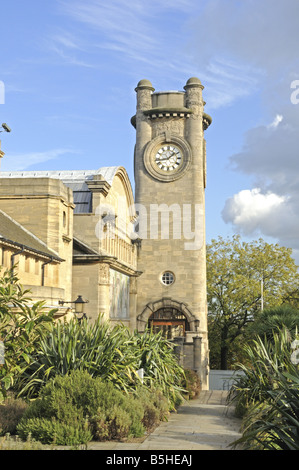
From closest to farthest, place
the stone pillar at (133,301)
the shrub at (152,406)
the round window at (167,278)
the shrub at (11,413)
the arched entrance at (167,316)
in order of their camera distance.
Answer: the shrub at (11,413) → the shrub at (152,406) → the stone pillar at (133,301) → the arched entrance at (167,316) → the round window at (167,278)

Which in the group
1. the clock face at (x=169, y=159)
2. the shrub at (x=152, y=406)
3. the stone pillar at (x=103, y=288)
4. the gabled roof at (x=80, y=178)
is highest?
the clock face at (x=169, y=159)

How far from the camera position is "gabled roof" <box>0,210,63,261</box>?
22.9 m

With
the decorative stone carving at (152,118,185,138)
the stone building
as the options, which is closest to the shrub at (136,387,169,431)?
the stone building

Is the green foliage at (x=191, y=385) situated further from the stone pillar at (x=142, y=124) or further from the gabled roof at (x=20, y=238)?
the stone pillar at (x=142, y=124)

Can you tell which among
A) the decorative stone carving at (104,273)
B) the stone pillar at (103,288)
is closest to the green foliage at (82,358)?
the stone pillar at (103,288)

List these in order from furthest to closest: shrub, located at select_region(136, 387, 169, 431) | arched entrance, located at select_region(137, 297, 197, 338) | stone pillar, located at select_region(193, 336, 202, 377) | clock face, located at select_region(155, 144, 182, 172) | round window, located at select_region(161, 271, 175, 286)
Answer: clock face, located at select_region(155, 144, 182, 172) < round window, located at select_region(161, 271, 175, 286) < arched entrance, located at select_region(137, 297, 197, 338) < stone pillar, located at select_region(193, 336, 202, 377) < shrub, located at select_region(136, 387, 169, 431)

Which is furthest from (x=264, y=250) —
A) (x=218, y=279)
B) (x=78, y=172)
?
(x=78, y=172)

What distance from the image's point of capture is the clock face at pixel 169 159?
4666 centimetres

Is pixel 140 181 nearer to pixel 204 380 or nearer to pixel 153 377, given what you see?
pixel 204 380

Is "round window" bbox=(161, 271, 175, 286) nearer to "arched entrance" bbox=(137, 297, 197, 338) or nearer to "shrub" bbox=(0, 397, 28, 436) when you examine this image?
"arched entrance" bbox=(137, 297, 197, 338)

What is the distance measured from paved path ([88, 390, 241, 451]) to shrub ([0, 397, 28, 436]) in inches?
80.9
